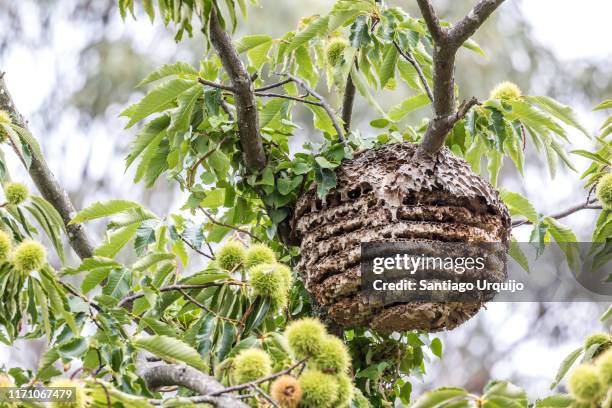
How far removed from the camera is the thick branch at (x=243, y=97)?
2.46 meters

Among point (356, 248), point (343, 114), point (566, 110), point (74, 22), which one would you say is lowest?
point (356, 248)

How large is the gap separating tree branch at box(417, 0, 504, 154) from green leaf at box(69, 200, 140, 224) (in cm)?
86

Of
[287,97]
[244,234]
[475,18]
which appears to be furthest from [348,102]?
[475,18]

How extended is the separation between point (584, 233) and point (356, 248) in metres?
7.63

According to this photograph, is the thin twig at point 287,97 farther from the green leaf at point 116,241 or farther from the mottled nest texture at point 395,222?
the green leaf at point 116,241

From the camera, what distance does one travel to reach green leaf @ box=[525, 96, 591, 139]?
2516mm

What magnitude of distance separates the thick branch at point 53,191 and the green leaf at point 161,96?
0.55m

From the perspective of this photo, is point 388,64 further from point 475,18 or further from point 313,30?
point 475,18

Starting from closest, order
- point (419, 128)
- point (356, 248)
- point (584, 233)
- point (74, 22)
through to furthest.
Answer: point (356, 248) → point (419, 128) → point (584, 233) → point (74, 22)

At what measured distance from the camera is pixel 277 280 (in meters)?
2.29

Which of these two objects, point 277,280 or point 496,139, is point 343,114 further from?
point 277,280

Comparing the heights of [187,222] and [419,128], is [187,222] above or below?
below

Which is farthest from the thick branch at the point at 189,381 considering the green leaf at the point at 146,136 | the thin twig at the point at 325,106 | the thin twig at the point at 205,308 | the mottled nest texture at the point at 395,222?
the thin twig at the point at 325,106

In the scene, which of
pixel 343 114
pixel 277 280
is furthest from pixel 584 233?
pixel 277 280
